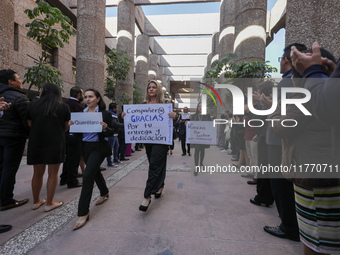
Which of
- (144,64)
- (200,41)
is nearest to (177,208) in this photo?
(144,64)

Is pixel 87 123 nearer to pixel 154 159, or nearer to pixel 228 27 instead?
pixel 154 159

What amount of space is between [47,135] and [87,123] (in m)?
0.66

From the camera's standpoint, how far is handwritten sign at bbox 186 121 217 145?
5.06 metres

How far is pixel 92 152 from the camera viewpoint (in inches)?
110

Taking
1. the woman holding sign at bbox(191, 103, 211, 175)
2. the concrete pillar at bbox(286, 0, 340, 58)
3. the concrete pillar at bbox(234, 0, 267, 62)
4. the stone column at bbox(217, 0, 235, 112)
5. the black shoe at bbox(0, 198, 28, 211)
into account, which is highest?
the stone column at bbox(217, 0, 235, 112)

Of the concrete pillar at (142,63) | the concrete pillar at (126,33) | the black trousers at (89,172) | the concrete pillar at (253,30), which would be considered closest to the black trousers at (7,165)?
the black trousers at (89,172)

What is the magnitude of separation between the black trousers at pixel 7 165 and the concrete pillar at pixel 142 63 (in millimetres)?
18193

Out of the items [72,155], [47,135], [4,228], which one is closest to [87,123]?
[47,135]

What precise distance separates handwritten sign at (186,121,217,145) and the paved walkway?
147 cm

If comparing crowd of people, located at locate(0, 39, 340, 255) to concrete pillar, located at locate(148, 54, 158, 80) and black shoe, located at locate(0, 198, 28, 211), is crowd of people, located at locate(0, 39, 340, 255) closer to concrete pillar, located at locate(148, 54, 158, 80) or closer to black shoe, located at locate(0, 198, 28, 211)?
black shoe, located at locate(0, 198, 28, 211)

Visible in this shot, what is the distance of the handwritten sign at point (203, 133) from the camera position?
5.06 meters

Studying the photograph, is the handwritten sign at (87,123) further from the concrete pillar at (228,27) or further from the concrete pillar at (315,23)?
the concrete pillar at (228,27)

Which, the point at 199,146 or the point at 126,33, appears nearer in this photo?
the point at 199,146

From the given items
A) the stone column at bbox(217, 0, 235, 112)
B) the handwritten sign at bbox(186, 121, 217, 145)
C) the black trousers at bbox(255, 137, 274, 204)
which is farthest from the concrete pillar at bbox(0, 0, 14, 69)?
the stone column at bbox(217, 0, 235, 112)
